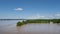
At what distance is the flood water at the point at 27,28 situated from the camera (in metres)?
1.85

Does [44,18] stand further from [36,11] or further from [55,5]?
[55,5]

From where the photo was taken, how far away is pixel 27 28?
1.88 m

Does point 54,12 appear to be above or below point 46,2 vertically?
below

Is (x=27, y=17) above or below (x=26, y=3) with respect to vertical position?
below

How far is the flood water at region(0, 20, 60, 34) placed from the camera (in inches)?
72.8

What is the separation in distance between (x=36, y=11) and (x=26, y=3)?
0.85ft

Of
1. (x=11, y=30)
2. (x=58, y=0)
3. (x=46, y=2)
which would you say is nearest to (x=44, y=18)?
(x=46, y=2)

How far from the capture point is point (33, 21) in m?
1.91

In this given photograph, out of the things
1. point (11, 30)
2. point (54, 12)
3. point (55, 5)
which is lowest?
point (11, 30)

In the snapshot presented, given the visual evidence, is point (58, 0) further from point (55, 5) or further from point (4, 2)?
point (4, 2)

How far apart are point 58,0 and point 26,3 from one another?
64cm

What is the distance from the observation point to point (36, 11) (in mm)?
1867

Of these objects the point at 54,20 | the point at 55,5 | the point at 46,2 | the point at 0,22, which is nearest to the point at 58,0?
the point at 55,5

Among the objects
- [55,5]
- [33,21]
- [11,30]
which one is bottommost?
[11,30]
